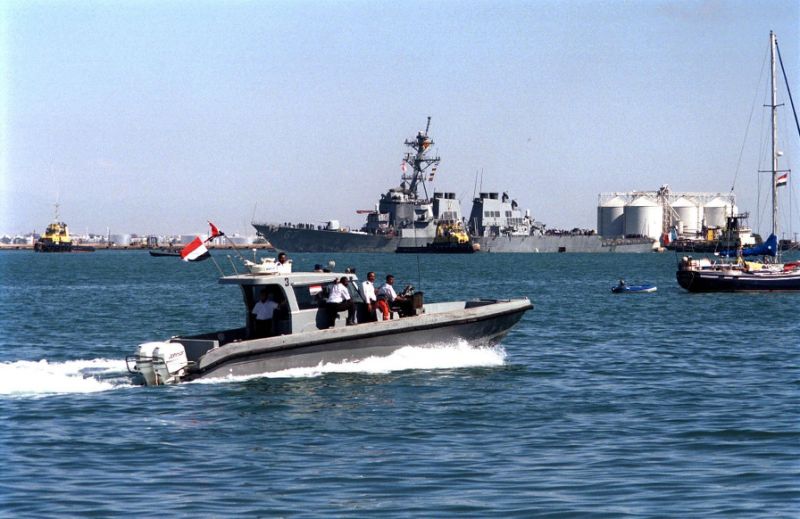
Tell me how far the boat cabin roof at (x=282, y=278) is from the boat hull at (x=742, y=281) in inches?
1462

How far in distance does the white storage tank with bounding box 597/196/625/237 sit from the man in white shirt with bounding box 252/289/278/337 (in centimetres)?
17782

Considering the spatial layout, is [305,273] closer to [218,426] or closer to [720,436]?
[218,426]

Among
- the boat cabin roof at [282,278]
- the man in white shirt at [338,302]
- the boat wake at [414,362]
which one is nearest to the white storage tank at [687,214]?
the boat wake at [414,362]

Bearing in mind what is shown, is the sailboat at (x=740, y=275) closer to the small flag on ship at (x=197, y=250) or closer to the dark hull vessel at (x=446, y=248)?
the small flag on ship at (x=197, y=250)

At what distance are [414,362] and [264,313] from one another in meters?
3.16

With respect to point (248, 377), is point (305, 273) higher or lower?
higher

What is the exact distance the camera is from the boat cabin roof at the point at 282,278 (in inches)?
770

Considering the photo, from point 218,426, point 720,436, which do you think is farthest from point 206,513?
point 720,436

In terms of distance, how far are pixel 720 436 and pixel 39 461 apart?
9027 mm

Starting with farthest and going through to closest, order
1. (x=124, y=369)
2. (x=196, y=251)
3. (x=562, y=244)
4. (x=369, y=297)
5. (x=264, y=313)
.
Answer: (x=562, y=244)
(x=124, y=369)
(x=369, y=297)
(x=264, y=313)
(x=196, y=251)

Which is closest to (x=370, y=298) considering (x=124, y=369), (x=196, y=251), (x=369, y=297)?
(x=369, y=297)

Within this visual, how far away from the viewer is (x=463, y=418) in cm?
1658

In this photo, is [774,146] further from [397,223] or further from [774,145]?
[397,223]

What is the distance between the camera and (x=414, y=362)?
21078 mm
